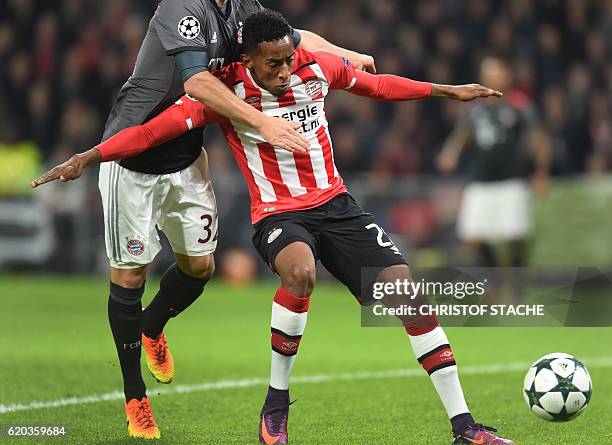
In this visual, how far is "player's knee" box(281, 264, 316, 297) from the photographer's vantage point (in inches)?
196

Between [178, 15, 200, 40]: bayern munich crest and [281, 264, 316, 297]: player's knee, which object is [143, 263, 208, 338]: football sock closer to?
[281, 264, 316, 297]: player's knee

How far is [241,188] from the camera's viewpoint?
13.9 meters

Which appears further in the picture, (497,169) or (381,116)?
(381,116)

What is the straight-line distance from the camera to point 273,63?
16.8ft

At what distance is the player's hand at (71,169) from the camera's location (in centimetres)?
503

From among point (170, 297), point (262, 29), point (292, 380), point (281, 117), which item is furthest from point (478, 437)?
point (292, 380)

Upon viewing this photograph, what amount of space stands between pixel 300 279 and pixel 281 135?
65 centimetres

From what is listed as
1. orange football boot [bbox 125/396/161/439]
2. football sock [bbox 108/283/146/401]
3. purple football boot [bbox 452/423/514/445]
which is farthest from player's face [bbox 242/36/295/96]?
purple football boot [bbox 452/423/514/445]

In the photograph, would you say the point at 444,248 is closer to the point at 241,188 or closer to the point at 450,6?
the point at 241,188

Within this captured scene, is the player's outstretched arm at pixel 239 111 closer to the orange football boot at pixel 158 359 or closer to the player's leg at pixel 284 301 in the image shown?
the player's leg at pixel 284 301

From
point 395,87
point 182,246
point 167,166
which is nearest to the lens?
point 395,87

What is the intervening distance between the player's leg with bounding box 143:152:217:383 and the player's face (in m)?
→ 0.88

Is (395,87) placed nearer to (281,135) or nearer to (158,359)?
(281,135)

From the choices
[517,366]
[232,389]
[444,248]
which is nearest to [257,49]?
[232,389]
